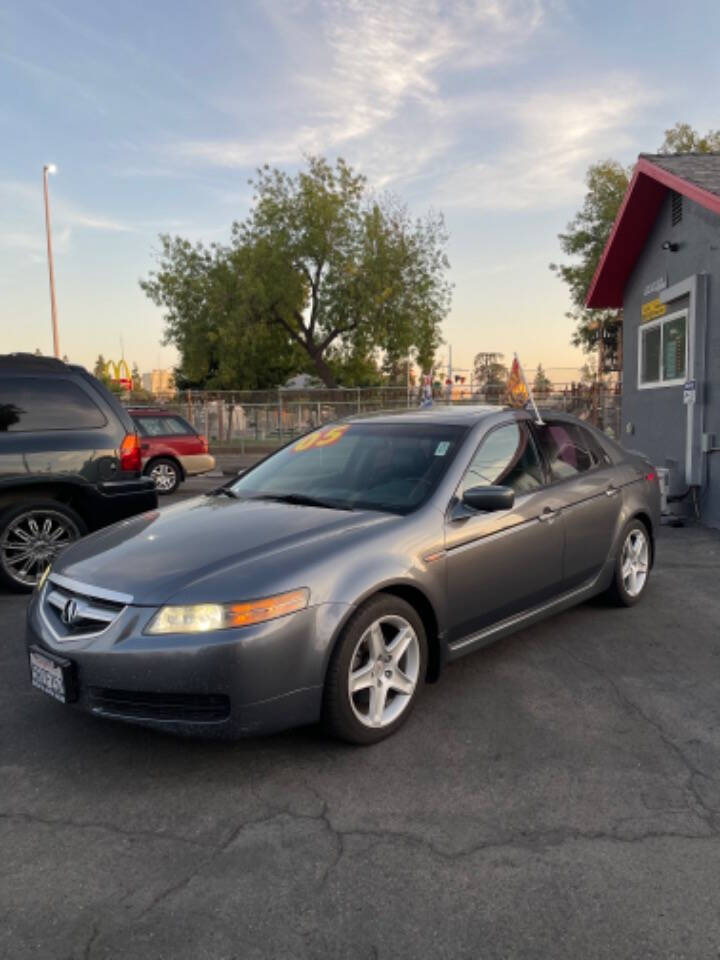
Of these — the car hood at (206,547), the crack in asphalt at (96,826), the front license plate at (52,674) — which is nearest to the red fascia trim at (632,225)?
the car hood at (206,547)

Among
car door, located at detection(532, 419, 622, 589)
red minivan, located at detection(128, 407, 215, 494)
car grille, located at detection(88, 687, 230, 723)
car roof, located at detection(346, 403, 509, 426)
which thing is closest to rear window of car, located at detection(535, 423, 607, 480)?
car door, located at detection(532, 419, 622, 589)

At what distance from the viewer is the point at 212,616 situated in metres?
3.03

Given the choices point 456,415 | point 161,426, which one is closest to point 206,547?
point 456,415

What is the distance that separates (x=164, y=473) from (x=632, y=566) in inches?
405

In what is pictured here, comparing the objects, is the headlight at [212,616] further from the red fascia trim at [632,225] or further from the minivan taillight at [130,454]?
the red fascia trim at [632,225]

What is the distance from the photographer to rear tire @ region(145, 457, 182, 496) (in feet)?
46.0

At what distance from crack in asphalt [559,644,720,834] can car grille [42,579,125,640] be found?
2397mm

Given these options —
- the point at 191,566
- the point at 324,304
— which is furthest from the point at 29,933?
the point at 324,304

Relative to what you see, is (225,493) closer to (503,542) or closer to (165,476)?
(503,542)

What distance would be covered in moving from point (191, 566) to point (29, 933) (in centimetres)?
143

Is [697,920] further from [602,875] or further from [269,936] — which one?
[269,936]

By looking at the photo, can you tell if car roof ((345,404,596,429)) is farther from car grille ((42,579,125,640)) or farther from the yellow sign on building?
the yellow sign on building

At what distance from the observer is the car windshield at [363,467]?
13.4ft

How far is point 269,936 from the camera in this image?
2232 millimetres
